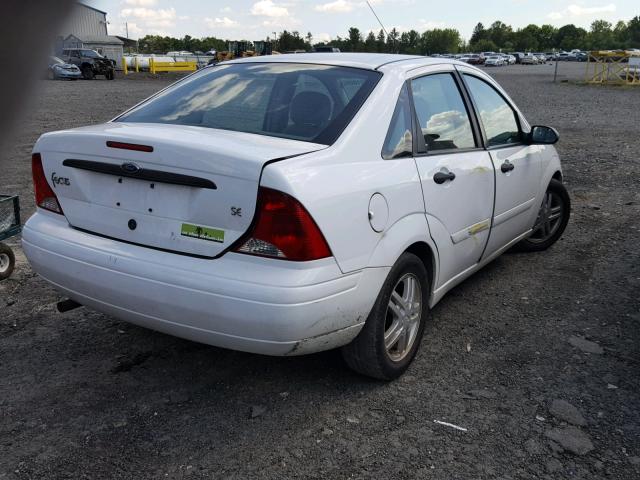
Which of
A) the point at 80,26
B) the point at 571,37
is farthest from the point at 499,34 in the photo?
the point at 80,26

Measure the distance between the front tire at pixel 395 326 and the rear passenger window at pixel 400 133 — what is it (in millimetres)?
525

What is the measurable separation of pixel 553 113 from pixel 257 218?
1691 centimetres

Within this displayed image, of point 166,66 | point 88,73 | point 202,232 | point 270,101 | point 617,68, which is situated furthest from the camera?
point 166,66

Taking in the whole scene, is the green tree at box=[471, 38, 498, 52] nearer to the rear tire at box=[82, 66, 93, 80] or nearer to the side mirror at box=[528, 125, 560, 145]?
the rear tire at box=[82, 66, 93, 80]

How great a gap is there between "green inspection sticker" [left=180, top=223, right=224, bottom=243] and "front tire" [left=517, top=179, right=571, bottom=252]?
3.57 m

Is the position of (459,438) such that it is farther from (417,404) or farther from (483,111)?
(483,111)

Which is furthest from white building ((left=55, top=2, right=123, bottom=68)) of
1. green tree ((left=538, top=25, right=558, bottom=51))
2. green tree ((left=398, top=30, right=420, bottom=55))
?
green tree ((left=538, top=25, right=558, bottom=51))

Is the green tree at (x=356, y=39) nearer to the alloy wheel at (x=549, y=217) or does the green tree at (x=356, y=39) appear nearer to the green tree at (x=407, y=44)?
the green tree at (x=407, y=44)

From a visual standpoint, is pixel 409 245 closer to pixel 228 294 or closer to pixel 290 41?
pixel 228 294

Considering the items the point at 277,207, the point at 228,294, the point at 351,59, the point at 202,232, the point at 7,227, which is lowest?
the point at 7,227

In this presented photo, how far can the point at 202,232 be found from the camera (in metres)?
2.71

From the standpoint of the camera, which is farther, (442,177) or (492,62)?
(492,62)

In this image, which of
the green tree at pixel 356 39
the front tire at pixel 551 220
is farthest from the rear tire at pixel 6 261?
the green tree at pixel 356 39

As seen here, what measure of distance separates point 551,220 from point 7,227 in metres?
4.42
